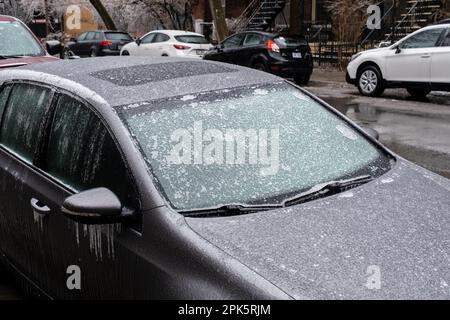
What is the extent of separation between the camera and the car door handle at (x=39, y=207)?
319cm

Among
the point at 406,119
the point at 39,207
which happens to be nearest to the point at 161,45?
the point at 406,119

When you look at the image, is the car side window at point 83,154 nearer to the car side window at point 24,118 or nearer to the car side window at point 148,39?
the car side window at point 24,118

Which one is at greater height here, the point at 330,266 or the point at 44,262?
the point at 330,266

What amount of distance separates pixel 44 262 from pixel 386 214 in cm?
186

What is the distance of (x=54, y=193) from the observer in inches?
126

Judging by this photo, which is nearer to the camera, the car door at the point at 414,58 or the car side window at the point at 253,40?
the car door at the point at 414,58

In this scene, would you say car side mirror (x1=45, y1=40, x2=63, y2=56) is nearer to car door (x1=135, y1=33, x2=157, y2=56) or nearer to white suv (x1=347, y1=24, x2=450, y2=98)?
white suv (x1=347, y1=24, x2=450, y2=98)

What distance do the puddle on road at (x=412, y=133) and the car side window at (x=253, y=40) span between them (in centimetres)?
449

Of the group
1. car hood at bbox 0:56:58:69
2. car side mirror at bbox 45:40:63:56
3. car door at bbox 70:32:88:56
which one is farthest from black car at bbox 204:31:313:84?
car door at bbox 70:32:88:56

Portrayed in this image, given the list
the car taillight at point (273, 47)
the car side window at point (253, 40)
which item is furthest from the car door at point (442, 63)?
the car side window at point (253, 40)

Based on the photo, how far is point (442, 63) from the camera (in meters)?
13.0

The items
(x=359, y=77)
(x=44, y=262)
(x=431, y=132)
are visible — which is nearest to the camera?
(x=44, y=262)
